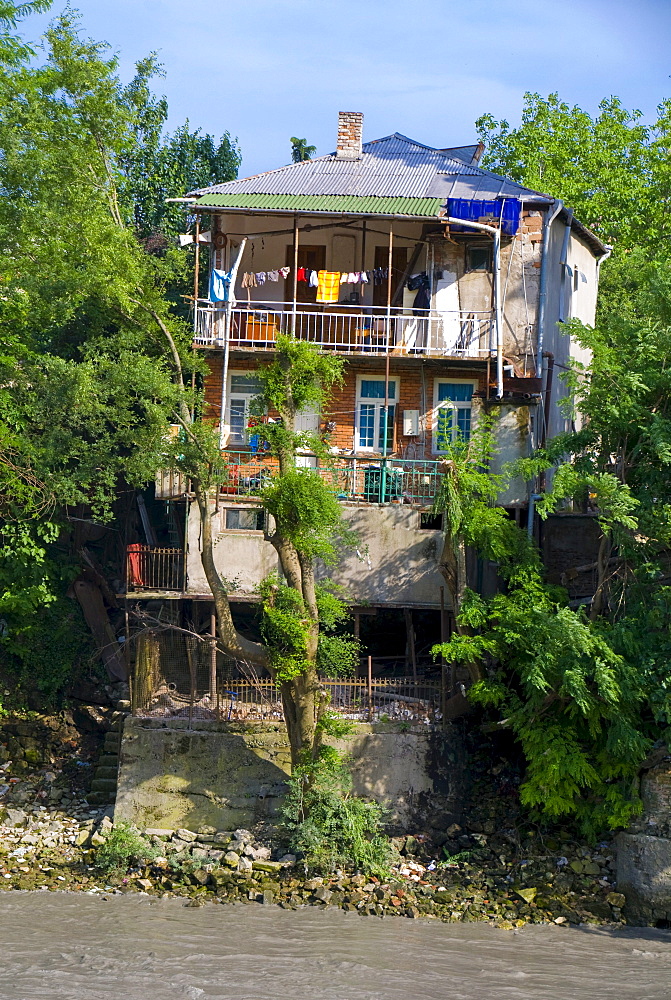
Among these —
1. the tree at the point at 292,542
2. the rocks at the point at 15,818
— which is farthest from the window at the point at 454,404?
the rocks at the point at 15,818

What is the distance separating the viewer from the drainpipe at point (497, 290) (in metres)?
24.1

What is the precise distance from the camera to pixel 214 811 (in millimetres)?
21078

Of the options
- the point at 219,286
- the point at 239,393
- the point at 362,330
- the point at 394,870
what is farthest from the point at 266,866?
the point at 219,286

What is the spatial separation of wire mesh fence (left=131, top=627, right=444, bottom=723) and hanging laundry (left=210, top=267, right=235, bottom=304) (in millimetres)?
7502

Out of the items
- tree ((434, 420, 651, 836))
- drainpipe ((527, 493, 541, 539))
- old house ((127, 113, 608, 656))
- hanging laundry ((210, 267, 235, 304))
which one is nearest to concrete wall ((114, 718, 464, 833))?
tree ((434, 420, 651, 836))

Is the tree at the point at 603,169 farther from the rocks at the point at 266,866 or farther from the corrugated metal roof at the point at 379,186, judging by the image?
the rocks at the point at 266,866

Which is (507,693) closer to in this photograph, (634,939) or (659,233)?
(634,939)

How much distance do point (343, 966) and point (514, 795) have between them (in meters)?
5.50

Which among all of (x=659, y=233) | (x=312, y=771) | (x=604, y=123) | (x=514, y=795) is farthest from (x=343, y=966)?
(x=604, y=123)

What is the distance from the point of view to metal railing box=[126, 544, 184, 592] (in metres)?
22.7

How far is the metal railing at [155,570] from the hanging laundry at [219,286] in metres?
5.83

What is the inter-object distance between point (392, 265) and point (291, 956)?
1581 cm

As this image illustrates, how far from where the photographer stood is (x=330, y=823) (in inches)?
781

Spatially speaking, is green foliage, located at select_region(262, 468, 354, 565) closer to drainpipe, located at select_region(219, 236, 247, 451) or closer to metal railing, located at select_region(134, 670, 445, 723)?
metal railing, located at select_region(134, 670, 445, 723)
